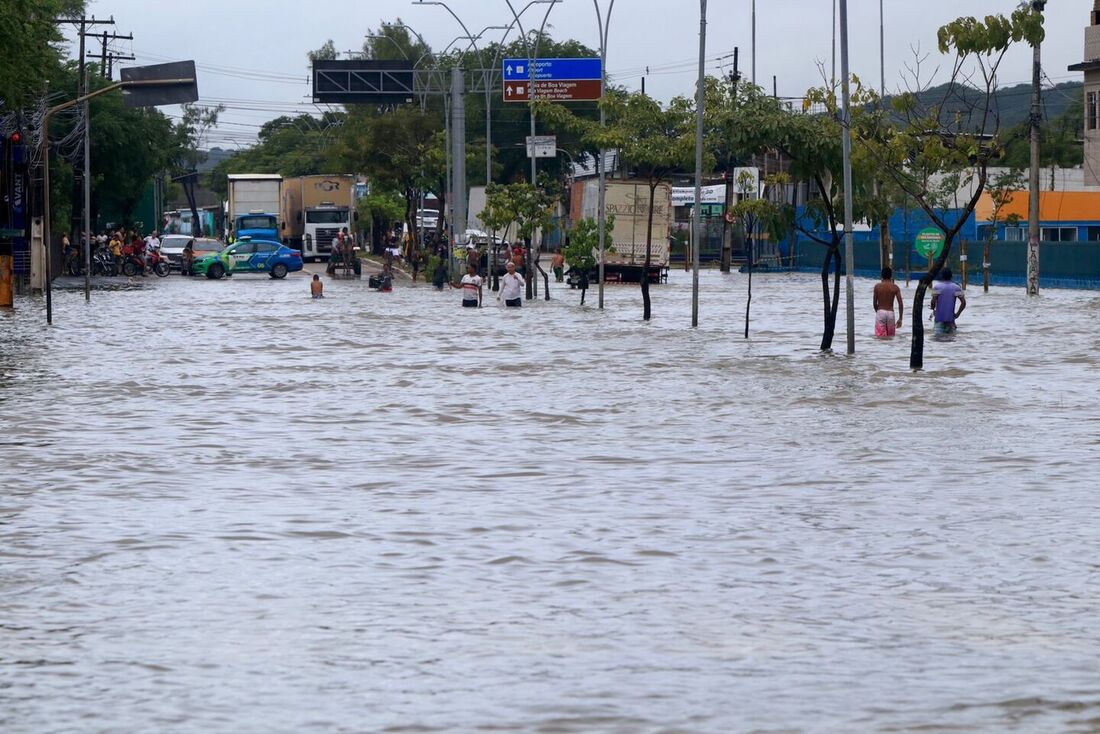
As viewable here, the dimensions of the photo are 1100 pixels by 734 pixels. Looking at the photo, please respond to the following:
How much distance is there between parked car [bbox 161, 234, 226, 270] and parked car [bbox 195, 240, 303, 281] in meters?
1.32

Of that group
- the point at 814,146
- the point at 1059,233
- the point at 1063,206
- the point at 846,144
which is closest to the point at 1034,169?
the point at 1063,206

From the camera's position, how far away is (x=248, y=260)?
78062 millimetres

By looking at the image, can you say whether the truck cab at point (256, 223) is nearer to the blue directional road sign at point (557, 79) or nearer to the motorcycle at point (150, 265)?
the motorcycle at point (150, 265)

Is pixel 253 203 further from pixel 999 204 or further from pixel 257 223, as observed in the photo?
pixel 999 204

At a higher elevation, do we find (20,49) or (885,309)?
(20,49)

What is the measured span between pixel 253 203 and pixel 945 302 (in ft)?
207

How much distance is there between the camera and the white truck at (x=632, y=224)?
6406 centimetres

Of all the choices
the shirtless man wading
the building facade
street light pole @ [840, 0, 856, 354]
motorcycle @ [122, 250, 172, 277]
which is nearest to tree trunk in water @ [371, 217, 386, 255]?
motorcycle @ [122, 250, 172, 277]

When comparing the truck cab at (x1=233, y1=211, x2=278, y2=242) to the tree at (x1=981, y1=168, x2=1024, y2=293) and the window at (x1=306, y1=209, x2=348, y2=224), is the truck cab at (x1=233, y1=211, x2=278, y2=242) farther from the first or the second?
the tree at (x1=981, y1=168, x2=1024, y2=293)

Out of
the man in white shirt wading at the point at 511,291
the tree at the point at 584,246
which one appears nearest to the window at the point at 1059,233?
the tree at the point at 584,246

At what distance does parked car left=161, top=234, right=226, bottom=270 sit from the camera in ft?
264

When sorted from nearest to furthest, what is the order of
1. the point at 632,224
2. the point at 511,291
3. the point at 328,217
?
1. the point at 511,291
2. the point at 632,224
3. the point at 328,217

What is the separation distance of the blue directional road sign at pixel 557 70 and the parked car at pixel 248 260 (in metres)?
21.4

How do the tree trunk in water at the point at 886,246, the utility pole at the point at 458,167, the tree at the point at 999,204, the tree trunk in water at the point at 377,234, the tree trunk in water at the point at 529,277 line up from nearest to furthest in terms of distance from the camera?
1. the tree trunk in water at the point at 529,277
2. the tree at the point at 999,204
3. the tree trunk in water at the point at 886,246
4. the utility pole at the point at 458,167
5. the tree trunk in water at the point at 377,234
